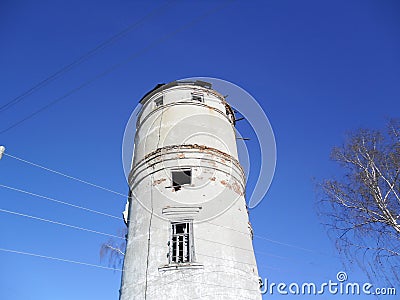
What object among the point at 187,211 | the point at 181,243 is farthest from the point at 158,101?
the point at 181,243

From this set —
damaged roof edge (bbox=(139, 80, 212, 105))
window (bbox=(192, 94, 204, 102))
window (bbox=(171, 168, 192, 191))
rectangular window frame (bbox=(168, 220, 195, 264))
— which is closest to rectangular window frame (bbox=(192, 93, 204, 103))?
window (bbox=(192, 94, 204, 102))

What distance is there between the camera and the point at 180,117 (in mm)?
15750

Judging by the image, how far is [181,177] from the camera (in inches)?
557

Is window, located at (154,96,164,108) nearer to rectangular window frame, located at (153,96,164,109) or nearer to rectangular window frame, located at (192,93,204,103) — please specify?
rectangular window frame, located at (153,96,164,109)

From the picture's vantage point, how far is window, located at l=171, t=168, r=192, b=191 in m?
13.9

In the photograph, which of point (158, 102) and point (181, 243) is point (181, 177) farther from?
point (158, 102)

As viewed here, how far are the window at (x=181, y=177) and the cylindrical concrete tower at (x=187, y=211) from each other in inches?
→ 1.6

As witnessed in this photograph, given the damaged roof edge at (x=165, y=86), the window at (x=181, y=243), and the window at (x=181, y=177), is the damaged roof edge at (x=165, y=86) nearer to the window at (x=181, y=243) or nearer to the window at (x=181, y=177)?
the window at (x=181, y=177)

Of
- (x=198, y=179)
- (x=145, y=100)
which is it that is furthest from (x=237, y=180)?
(x=145, y=100)

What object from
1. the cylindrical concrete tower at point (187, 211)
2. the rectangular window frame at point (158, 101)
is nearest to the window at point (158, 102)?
the rectangular window frame at point (158, 101)

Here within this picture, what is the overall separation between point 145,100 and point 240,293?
11425mm

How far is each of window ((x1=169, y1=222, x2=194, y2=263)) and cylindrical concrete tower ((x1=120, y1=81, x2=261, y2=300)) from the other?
34 millimetres

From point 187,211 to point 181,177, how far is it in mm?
1997

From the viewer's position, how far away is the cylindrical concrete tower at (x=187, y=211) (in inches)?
438
